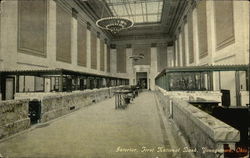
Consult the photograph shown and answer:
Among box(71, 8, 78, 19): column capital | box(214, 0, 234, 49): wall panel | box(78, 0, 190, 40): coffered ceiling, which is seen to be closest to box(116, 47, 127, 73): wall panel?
box(78, 0, 190, 40): coffered ceiling

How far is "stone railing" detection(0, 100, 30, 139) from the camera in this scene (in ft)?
12.4

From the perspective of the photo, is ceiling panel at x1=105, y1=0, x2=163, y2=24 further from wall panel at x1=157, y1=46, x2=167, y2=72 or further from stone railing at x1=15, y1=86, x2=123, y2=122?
stone railing at x1=15, y1=86, x2=123, y2=122

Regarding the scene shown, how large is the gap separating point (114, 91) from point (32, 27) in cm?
568

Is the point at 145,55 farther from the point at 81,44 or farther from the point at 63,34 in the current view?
the point at 63,34

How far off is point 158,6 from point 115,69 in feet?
37.1

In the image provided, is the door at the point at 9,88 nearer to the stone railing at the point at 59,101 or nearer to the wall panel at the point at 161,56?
the stone railing at the point at 59,101

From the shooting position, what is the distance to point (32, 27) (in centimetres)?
941

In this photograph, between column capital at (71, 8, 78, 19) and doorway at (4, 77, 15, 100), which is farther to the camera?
column capital at (71, 8, 78, 19)

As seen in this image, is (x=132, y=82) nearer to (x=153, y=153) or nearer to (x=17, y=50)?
(x=17, y=50)

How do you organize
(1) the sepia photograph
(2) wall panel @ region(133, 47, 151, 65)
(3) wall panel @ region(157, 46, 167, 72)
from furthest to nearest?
(2) wall panel @ region(133, 47, 151, 65)
(3) wall panel @ region(157, 46, 167, 72)
(1) the sepia photograph

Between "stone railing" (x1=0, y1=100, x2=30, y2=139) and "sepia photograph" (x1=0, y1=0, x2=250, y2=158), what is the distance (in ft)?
0.07

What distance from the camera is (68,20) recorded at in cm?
1309

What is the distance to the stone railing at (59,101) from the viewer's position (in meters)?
5.34

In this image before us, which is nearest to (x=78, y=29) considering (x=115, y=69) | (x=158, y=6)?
(x=158, y=6)
